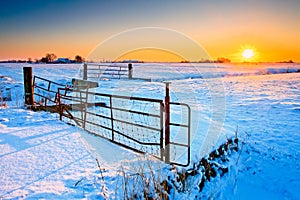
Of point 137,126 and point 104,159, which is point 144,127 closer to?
point 104,159

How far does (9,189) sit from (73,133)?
2593mm

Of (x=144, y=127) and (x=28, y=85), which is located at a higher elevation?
(x=28, y=85)

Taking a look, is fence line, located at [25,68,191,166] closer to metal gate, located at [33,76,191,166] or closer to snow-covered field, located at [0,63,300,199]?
metal gate, located at [33,76,191,166]

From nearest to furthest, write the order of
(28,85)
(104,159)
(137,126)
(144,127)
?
1. (104,159)
2. (144,127)
3. (137,126)
4. (28,85)

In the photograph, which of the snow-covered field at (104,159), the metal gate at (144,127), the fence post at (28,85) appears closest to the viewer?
the snow-covered field at (104,159)

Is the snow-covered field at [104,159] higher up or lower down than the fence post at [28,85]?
lower down

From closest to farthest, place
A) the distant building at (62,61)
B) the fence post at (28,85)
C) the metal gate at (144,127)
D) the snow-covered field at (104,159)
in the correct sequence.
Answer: the snow-covered field at (104,159)
the metal gate at (144,127)
the fence post at (28,85)
the distant building at (62,61)

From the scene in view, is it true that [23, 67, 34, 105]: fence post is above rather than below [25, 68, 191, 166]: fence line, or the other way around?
above

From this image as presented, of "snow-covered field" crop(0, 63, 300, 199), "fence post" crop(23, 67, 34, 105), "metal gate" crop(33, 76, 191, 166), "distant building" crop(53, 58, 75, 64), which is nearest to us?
"snow-covered field" crop(0, 63, 300, 199)

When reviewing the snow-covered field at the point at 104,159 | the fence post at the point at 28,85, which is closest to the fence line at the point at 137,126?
the snow-covered field at the point at 104,159

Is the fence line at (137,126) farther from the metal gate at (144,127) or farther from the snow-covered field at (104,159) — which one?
the snow-covered field at (104,159)

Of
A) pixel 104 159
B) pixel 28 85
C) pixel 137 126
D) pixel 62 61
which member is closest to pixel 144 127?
pixel 104 159

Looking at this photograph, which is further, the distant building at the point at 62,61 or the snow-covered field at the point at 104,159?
the distant building at the point at 62,61

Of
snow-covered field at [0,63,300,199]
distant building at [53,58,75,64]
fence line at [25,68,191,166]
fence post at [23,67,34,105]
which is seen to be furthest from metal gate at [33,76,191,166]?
distant building at [53,58,75,64]
